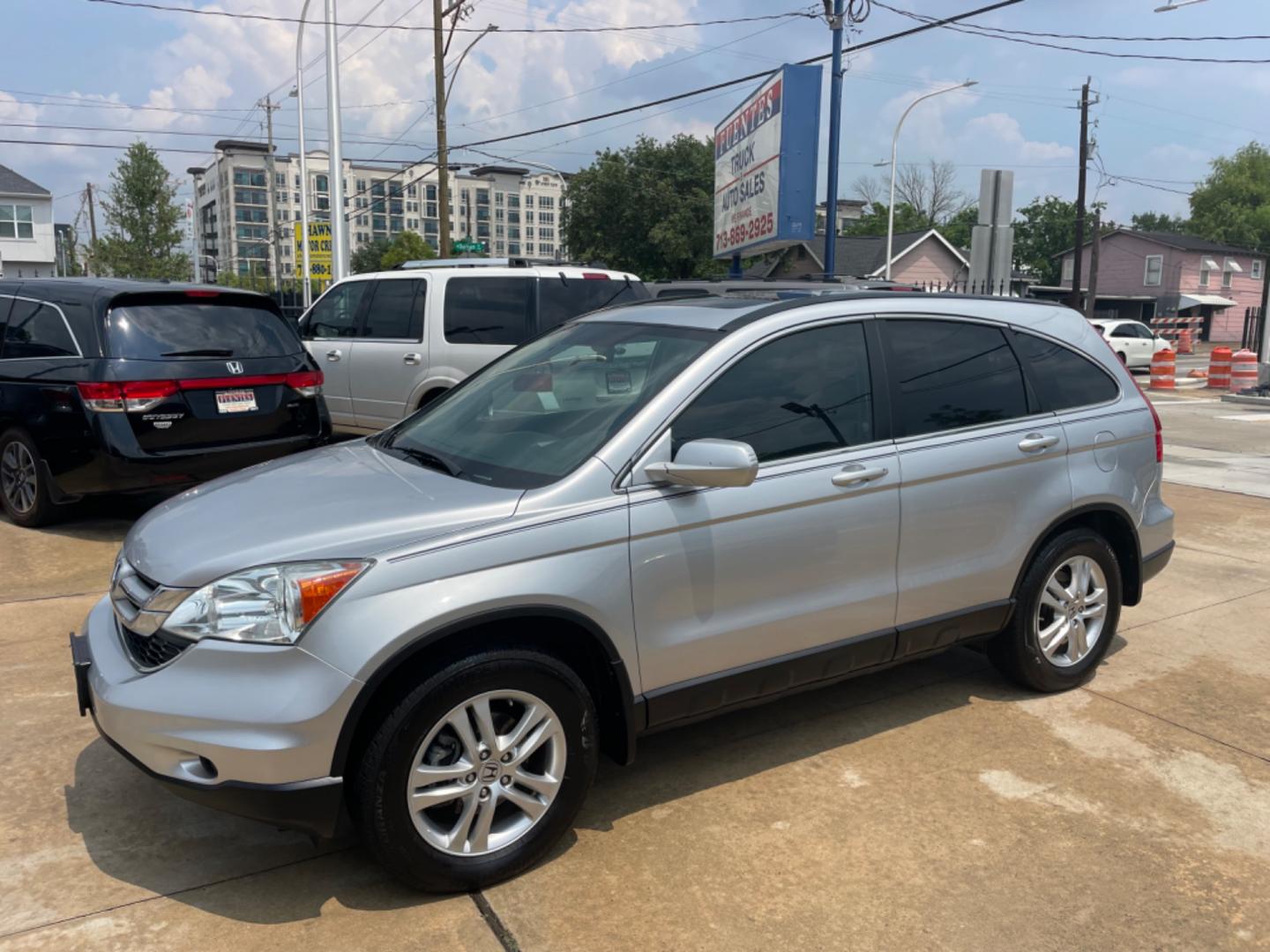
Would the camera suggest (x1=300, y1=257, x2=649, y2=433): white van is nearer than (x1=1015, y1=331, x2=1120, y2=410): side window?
No

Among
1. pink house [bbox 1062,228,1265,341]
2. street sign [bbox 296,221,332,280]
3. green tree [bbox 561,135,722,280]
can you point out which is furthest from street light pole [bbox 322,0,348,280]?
pink house [bbox 1062,228,1265,341]

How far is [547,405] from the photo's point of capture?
12.3 ft

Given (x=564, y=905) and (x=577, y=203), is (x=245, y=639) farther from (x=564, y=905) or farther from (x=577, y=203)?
(x=577, y=203)

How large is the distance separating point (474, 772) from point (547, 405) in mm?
1413

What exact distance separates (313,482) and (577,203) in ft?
185

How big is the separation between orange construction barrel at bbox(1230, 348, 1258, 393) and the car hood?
21.8m

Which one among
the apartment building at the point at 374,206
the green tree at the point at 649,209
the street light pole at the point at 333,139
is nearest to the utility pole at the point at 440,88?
the street light pole at the point at 333,139

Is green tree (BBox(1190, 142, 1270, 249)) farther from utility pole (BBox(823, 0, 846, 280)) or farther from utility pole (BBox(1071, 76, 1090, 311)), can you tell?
utility pole (BBox(823, 0, 846, 280))

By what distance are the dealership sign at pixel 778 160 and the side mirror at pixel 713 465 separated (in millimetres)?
10500

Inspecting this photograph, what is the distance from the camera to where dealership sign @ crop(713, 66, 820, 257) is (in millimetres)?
12953

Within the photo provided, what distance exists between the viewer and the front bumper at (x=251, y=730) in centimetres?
263

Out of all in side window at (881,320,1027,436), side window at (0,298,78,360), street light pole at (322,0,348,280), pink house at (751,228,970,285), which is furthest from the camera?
pink house at (751,228,970,285)

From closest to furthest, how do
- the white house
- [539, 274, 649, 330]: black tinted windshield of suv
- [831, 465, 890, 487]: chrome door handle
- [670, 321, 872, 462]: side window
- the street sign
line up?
[670, 321, 872, 462]: side window → [831, 465, 890, 487]: chrome door handle → [539, 274, 649, 330]: black tinted windshield of suv → the street sign → the white house

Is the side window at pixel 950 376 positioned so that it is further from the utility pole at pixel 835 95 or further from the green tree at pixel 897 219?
the green tree at pixel 897 219
